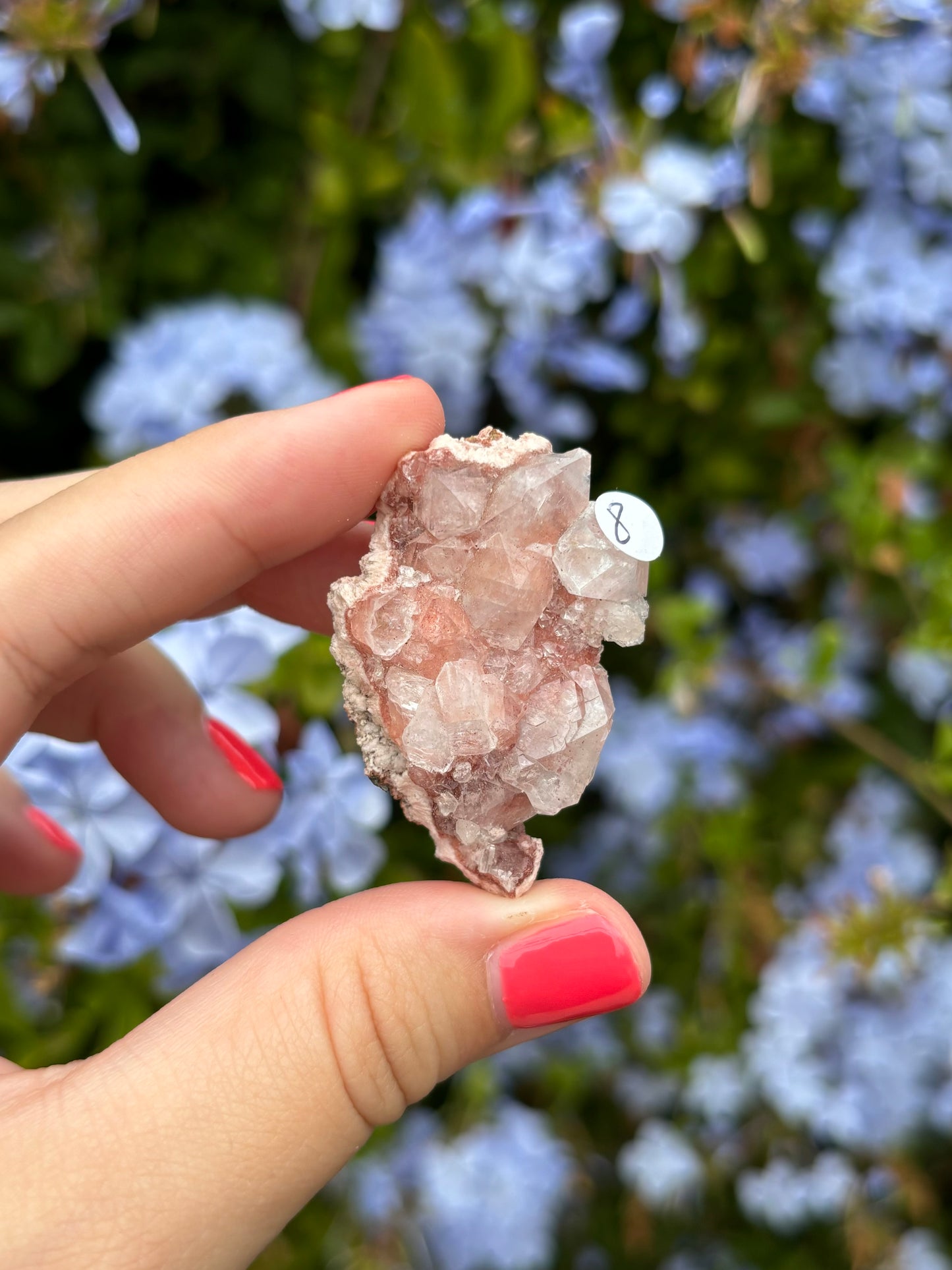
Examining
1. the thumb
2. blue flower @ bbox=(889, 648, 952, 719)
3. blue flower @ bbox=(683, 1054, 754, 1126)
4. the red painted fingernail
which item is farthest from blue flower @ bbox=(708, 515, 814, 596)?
the red painted fingernail

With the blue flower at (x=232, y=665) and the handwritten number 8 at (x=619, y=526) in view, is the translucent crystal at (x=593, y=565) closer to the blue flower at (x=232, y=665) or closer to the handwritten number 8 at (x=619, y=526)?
the handwritten number 8 at (x=619, y=526)

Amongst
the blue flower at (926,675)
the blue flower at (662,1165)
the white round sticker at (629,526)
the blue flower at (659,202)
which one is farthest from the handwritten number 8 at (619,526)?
the blue flower at (662,1165)

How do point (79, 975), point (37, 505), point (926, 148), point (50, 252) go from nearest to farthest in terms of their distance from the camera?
point (37, 505)
point (79, 975)
point (926, 148)
point (50, 252)

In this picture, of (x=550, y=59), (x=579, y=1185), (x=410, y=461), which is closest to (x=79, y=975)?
(x=410, y=461)

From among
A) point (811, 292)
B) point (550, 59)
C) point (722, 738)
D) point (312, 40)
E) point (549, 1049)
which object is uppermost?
point (312, 40)

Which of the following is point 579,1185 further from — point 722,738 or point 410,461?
point 410,461

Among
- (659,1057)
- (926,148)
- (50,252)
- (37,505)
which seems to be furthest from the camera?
(659,1057)

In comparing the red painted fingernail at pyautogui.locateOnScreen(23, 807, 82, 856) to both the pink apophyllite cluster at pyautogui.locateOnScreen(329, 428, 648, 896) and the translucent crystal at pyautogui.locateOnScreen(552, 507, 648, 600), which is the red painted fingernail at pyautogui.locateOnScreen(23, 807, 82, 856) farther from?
the translucent crystal at pyautogui.locateOnScreen(552, 507, 648, 600)

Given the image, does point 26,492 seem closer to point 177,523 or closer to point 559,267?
point 177,523
